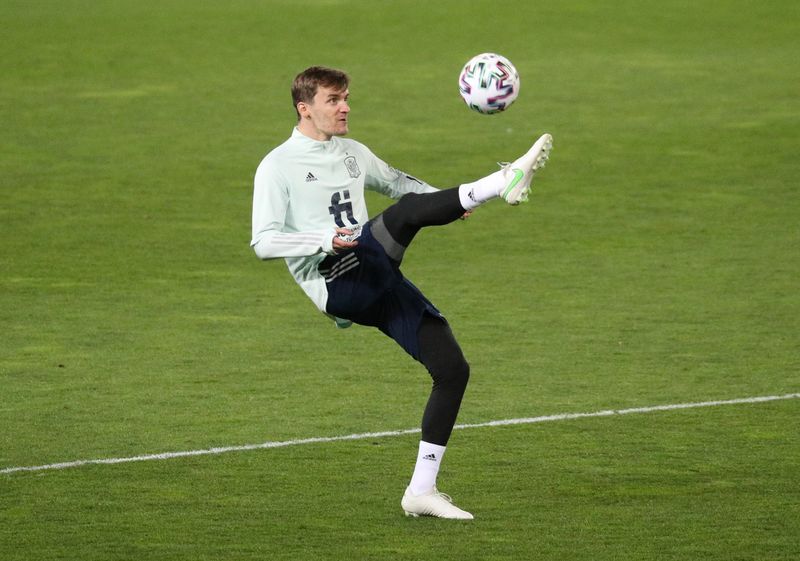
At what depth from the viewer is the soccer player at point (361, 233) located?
7184 millimetres

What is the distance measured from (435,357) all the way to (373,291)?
1.37 feet

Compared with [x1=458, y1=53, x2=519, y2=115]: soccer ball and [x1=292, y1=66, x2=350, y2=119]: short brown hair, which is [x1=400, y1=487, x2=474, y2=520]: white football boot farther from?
[x1=458, y1=53, x2=519, y2=115]: soccer ball

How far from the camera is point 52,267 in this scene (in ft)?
47.3

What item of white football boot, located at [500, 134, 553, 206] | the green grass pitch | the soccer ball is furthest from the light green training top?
the green grass pitch

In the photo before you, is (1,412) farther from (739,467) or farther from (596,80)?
(596,80)

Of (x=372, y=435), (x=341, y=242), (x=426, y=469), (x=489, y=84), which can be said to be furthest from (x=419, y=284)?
(x=341, y=242)

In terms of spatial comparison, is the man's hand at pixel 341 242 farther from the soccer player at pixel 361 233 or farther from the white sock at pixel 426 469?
the white sock at pixel 426 469

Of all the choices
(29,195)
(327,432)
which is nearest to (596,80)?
(29,195)

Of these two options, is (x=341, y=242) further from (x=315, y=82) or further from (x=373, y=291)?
(x=315, y=82)

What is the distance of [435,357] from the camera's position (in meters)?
7.30

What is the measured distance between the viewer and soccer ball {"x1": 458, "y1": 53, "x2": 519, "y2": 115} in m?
8.33

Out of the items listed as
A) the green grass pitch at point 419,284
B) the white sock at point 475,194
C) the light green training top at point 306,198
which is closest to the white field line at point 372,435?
the green grass pitch at point 419,284

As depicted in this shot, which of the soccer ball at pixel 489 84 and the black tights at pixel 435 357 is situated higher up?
the soccer ball at pixel 489 84

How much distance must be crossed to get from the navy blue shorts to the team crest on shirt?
0.32 metres
